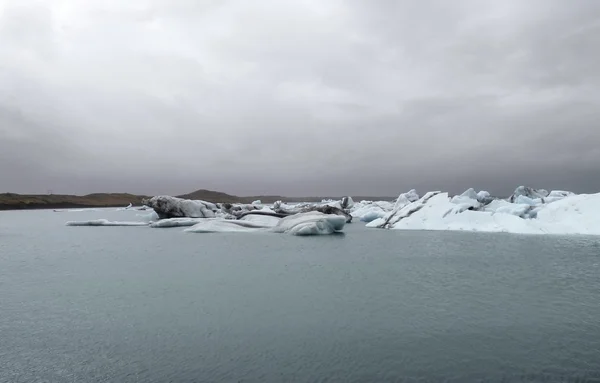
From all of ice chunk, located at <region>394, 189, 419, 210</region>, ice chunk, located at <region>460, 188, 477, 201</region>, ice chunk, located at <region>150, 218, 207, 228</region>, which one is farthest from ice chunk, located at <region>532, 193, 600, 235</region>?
ice chunk, located at <region>150, 218, 207, 228</region>

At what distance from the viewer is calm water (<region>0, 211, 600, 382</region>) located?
439 cm

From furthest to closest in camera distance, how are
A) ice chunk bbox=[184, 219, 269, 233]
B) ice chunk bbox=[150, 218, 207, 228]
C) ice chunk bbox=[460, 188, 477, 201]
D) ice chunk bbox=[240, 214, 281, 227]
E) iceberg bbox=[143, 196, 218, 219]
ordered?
iceberg bbox=[143, 196, 218, 219]
ice chunk bbox=[150, 218, 207, 228]
ice chunk bbox=[460, 188, 477, 201]
ice chunk bbox=[240, 214, 281, 227]
ice chunk bbox=[184, 219, 269, 233]

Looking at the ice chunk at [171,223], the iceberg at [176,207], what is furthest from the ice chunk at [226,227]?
the iceberg at [176,207]

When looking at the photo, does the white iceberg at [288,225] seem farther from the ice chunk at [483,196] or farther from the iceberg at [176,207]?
the ice chunk at [483,196]

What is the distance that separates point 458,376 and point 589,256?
11398mm

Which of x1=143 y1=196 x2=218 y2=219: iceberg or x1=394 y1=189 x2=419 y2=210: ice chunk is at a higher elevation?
x1=394 y1=189 x2=419 y2=210: ice chunk

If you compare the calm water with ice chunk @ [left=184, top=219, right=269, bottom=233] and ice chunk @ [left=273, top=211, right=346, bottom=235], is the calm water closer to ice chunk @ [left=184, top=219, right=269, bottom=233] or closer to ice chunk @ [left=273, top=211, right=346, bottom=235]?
ice chunk @ [left=273, top=211, right=346, bottom=235]

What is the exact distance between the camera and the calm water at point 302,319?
4.39m

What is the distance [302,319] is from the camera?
6.20m

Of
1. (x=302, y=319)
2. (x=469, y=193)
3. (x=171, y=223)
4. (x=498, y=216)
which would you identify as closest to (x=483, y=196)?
(x=469, y=193)

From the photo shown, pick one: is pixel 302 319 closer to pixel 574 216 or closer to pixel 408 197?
pixel 574 216

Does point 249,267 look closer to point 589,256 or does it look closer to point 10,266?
point 10,266

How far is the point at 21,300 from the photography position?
7.55 m

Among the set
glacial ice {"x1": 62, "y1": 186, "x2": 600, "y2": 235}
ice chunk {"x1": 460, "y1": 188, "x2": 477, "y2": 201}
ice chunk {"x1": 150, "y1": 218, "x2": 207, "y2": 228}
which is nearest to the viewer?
glacial ice {"x1": 62, "y1": 186, "x2": 600, "y2": 235}
